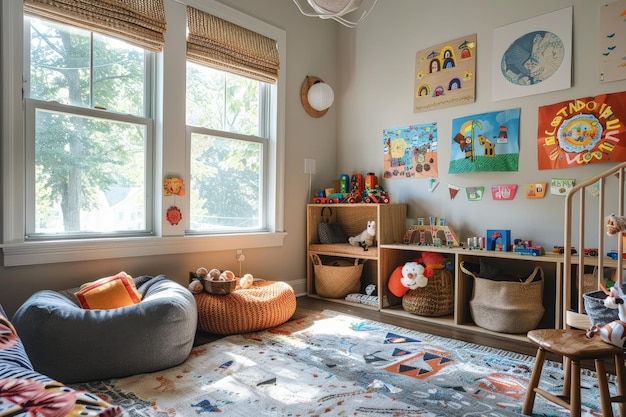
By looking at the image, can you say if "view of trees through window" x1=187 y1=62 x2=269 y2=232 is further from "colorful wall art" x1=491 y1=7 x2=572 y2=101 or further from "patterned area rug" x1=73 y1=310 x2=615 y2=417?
"colorful wall art" x1=491 y1=7 x2=572 y2=101

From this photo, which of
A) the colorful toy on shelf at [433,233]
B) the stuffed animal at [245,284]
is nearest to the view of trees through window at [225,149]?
the stuffed animal at [245,284]

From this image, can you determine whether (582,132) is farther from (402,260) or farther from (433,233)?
(402,260)

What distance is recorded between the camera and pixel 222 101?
335 centimetres

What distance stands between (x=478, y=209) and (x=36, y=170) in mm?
3035

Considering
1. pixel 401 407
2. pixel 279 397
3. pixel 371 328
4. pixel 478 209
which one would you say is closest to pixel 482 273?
pixel 478 209

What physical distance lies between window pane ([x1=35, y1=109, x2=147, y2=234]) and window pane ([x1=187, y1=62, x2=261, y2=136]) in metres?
0.50

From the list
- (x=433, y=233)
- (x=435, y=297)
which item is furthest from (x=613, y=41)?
(x=435, y=297)

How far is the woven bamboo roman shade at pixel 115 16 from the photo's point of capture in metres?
2.38

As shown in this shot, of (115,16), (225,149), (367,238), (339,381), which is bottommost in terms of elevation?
(339,381)

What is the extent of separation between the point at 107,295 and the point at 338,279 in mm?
1910

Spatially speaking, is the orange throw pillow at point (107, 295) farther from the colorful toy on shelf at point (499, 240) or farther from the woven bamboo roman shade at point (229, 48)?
the colorful toy on shelf at point (499, 240)

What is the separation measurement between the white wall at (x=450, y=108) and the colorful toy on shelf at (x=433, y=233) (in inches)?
6.3

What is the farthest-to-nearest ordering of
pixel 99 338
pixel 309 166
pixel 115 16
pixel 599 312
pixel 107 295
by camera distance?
pixel 309 166, pixel 115 16, pixel 107 295, pixel 99 338, pixel 599 312

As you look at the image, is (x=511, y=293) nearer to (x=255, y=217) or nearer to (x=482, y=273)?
(x=482, y=273)
